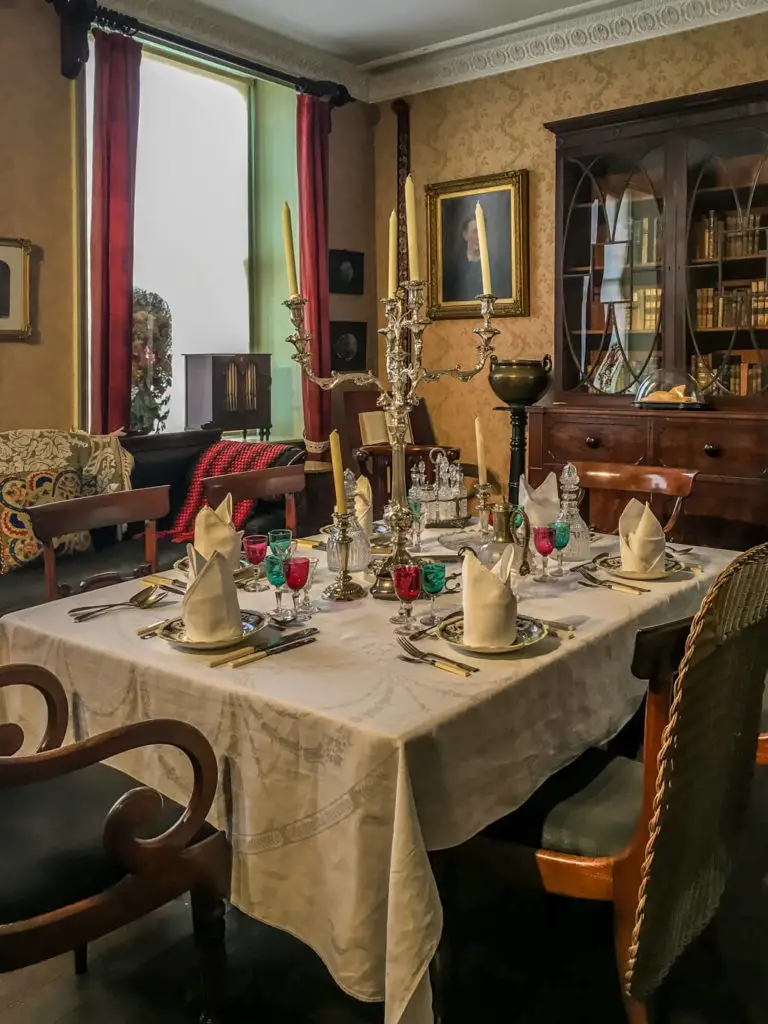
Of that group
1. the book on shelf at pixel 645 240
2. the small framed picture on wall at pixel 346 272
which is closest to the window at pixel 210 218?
the small framed picture on wall at pixel 346 272

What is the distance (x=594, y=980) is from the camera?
176 centimetres

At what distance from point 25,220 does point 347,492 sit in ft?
7.76

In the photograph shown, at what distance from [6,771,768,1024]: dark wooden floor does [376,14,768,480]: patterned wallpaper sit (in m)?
3.38

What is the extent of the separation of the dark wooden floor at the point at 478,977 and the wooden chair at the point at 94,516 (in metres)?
0.84

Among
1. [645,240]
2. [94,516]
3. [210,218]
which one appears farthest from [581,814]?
[210,218]

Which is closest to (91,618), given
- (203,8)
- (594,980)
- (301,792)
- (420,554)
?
(301,792)

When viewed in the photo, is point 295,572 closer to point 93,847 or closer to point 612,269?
point 93,847

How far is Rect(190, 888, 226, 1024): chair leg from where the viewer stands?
1447 millimetres

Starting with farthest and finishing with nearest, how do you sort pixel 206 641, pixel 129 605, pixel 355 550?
pixel 355 550
pixel 129 605
pixel 206 641

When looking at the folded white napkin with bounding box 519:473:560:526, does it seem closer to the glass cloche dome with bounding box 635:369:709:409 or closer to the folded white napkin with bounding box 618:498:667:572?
the folded white napkin with bounding box 618:498:667:572

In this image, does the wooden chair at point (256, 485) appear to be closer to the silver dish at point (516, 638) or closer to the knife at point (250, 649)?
the knife at point (250, 649)

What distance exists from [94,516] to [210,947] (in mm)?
1222

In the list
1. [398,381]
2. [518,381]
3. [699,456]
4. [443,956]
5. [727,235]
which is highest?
[727,235]

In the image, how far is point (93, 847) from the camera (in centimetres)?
138
